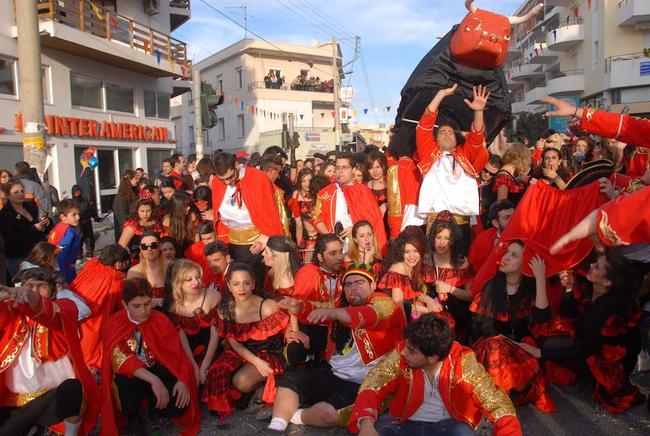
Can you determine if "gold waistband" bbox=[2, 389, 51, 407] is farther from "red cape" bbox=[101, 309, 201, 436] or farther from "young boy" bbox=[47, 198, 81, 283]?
"young boy" bbox=[47, 198, 81, 283]

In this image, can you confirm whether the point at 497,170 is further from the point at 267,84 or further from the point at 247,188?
the point at 267,84

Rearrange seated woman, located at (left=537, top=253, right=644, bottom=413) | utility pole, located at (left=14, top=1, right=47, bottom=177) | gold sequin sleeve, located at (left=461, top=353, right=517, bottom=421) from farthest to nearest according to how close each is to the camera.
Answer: utility pole, located at (left=14, top=1, right=47, bottom=177)
seated woman, located at (left=537, top=253, right=644, bottom=413)
gold sequin sleeve, located at (left=461, top=353, right=517, bottom=421)

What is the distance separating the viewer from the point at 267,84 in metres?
34.8

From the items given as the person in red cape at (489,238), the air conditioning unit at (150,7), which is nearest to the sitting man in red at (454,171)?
the person in red cape at (489,238)

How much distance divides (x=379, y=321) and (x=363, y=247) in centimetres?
141

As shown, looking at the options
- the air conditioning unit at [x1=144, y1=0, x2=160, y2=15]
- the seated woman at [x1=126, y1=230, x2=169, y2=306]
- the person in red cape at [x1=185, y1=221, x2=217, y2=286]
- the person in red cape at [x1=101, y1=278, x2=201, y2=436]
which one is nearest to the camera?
the person in red cape at [x1=101, y1=278, x2=201, y2=436]

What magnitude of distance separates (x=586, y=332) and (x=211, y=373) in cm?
253

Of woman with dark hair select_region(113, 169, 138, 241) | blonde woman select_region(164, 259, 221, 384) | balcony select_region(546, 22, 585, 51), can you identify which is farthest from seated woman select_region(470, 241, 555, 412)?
balcony select_region(546, 22, 585, 51)

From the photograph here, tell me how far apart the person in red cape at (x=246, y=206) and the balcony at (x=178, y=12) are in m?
19.0

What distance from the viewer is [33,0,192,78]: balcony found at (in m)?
13.9

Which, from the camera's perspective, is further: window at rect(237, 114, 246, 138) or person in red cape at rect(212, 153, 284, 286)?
window at rect(237, 114, 246, 138)

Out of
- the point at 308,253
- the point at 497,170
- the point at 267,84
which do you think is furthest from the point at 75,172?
the point at 267,84

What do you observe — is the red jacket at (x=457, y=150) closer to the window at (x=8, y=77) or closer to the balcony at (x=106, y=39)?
the window at (x=8, y=77)

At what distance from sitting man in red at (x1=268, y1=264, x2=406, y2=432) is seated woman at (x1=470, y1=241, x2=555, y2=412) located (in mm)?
596
